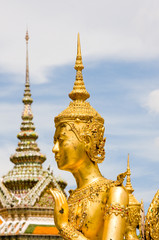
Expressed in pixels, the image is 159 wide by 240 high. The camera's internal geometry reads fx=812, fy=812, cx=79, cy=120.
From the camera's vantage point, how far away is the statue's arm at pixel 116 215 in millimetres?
9461

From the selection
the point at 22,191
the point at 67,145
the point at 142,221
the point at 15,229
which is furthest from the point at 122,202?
the point at 22,191

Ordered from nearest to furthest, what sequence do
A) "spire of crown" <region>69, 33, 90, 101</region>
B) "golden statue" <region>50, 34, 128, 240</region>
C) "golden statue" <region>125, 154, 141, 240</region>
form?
"golden statue" <region>50, 34, 128, 240</region>, "spire of crown" <region>69, 33, 90, 101</region>, "golden statue" <region>125, 154, 141, 240</region>

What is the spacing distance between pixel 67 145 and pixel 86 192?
0.62 m

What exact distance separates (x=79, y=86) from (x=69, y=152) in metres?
0.97

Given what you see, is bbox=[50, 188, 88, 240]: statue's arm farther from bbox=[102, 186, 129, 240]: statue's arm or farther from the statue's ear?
the statue's ear

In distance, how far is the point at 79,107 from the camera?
10227 mm

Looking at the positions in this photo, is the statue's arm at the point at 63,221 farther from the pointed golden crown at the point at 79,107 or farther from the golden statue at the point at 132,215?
the golden statue at the point at 132,215

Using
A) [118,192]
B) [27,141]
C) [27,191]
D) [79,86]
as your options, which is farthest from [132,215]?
[27,141]

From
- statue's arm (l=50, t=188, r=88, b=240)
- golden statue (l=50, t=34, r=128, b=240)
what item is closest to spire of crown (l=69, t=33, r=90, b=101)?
golden statue (l=50, t=34, r=128, b=240)

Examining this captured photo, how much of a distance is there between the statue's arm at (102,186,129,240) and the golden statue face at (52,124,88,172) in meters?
0.59

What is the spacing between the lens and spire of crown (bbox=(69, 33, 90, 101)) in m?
10.3

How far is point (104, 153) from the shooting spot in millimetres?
10008

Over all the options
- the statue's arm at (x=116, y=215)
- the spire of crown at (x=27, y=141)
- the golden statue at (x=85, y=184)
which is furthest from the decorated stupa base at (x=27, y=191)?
the statue's arm at (x=116, y=215)

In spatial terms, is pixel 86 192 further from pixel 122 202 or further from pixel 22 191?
pixel 22 191
